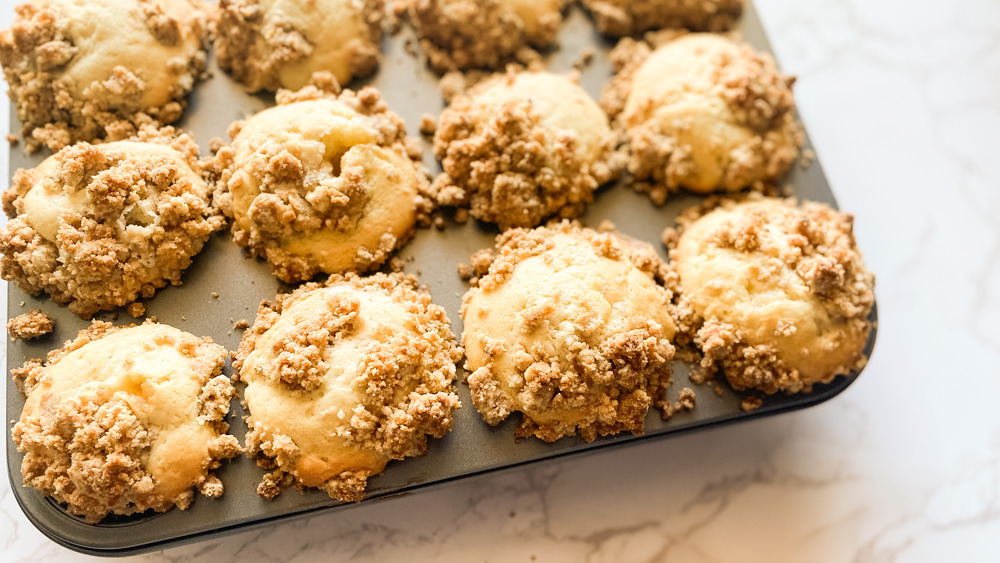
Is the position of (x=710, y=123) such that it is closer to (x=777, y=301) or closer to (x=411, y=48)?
(x=777, y=301)

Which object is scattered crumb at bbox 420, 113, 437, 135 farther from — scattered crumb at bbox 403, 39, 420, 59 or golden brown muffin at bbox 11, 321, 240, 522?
golden brown muffin at bbox 11, 321, 240, 522

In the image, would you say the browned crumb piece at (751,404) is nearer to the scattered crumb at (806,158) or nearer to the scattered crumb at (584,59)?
the scattered crumb at (806,158)

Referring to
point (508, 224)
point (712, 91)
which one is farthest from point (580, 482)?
point (712, 91)

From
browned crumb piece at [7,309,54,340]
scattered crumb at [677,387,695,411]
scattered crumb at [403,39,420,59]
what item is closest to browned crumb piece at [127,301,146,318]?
browned crumb piece at [7,309,54,340]

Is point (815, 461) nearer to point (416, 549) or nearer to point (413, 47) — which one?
point (416, 549)

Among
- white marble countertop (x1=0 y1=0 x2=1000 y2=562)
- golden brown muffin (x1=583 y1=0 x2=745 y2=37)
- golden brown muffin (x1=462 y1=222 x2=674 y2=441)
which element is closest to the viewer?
golden brown muffin (x1=462 y1=222 x2=674 y2=441)

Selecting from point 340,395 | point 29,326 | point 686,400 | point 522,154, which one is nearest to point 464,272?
point 522,154

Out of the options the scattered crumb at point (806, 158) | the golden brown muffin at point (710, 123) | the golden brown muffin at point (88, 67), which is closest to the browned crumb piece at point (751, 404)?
the golden brown muffin at point (710, 123)
